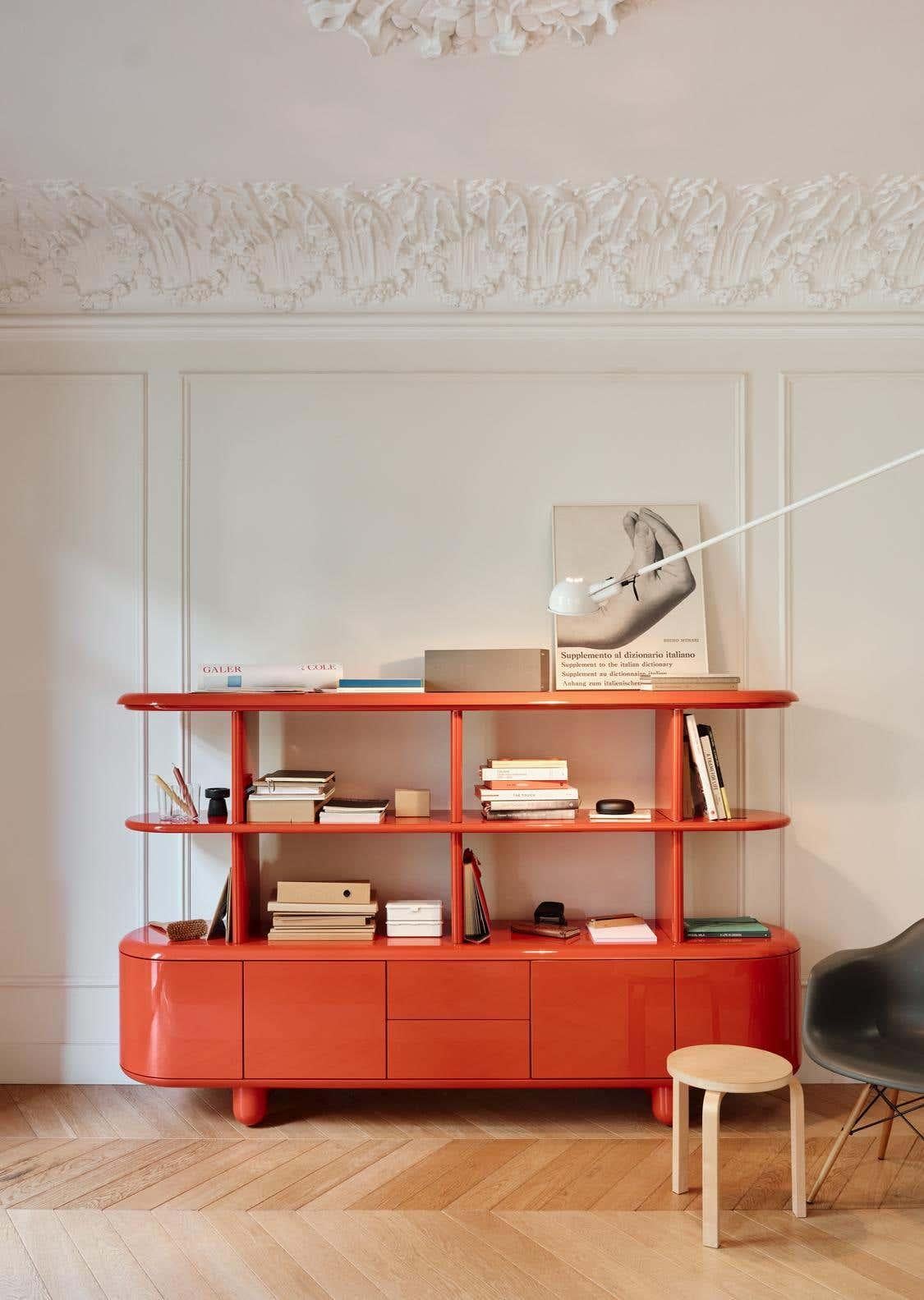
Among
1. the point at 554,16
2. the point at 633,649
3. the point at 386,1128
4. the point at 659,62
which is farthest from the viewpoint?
the point at 633,649

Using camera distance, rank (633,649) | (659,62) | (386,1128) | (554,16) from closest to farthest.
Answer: (554,16) < (659,62) < (386,1128) < (633,649)

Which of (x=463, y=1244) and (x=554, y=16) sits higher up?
(x=554, y=16)

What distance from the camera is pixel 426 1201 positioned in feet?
9.70

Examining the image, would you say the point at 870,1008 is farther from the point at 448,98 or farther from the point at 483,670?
the point at 448,98

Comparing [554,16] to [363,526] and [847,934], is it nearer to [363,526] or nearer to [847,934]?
[363,526]

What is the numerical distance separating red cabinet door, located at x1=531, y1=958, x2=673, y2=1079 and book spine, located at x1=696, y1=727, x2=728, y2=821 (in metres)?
0.57

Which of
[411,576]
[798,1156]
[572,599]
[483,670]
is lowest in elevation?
[798,1156]

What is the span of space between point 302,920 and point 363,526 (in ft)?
4.85

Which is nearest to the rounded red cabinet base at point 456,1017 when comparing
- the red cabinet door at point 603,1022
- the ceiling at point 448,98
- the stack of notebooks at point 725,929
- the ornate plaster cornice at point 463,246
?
the red cabinet door at point 603,1022

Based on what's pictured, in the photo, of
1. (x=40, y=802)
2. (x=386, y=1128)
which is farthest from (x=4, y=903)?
(x=386, y=1128)

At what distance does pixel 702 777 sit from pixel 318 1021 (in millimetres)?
1547

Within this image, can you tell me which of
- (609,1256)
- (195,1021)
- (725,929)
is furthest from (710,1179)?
(195,1021)

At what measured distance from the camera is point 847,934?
12.6 ft

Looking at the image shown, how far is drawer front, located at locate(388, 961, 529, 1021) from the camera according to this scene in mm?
3381
